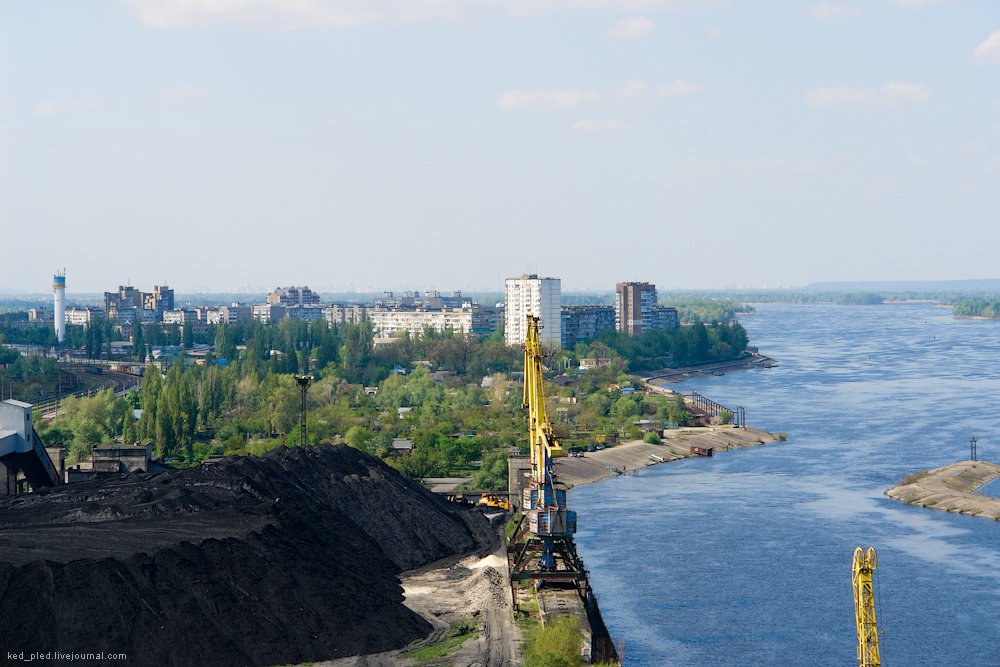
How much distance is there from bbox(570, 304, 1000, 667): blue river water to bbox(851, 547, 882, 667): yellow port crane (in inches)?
196

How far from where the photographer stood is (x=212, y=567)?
19562 mm

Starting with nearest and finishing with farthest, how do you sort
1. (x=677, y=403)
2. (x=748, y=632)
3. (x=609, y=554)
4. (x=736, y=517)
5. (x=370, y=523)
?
(x=748, y=632) < (x=370, y=523) < (x=609, y=554) < (x=736, y=517) < (x=677, y=403)

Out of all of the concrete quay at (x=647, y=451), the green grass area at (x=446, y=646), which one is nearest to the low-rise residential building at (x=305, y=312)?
the concrete quay at (x=647, y=451)

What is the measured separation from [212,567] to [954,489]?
23.9 meters

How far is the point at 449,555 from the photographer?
26281mm

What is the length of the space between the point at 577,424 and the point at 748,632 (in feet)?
100

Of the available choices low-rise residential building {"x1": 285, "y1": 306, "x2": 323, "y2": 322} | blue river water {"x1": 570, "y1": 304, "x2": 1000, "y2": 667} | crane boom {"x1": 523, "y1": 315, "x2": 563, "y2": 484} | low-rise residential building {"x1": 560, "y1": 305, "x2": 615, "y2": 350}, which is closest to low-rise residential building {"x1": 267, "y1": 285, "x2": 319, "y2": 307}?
low-rise residential building {"x1": 285, "y1": 306, "x2": 323, "y2": 322}

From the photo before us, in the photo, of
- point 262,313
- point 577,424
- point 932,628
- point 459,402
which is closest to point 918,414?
point 577,424

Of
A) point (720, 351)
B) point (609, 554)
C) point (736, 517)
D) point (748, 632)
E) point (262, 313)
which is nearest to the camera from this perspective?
point (748, 632)

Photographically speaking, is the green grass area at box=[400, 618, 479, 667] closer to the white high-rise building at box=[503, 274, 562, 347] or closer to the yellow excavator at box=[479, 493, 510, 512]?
the yellow excavator at box=[479, 493, 510, 512]

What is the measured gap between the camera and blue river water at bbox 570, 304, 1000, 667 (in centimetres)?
2275

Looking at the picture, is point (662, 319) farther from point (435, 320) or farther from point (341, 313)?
point (341, 313)

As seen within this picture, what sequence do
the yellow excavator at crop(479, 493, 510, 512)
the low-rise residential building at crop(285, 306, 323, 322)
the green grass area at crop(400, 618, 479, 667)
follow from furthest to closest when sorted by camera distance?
1. the low-rise residential building at crop(285, 306, 323, 322)
2. the yellow excavator at crop(479, 493, 510, 512)
3. the green grass area at crop(400, 618, 479, 667)

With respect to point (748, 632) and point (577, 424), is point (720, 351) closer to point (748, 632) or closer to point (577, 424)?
point (577, 424)
